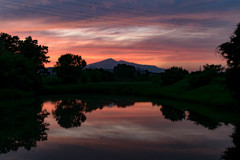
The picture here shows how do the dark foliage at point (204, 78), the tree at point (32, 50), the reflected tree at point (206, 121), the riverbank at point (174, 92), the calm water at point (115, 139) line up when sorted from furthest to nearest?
the tree at point (32, 50) → the dark foliage at point (204, 78) → the riverbank at point (174, 92) → the reflected tree at point (206, 121) → the calm water at point (115, 139)

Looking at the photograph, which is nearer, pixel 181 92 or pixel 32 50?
pixel 181 92

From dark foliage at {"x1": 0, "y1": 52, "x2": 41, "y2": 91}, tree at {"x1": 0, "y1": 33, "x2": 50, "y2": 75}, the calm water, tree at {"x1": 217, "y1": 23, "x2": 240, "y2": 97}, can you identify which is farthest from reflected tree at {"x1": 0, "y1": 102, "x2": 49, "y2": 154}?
tree at {"x1": 0, "y1": 33, "x2": 50, "y2": 75}

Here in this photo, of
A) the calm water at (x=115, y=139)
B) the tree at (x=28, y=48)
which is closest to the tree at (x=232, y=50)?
the calm water at (x=115, y=139)

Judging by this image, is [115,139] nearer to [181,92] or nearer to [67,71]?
[181,92]

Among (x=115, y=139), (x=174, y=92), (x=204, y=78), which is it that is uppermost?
(x=204, y=78)

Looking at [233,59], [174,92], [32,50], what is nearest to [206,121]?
[233,59]

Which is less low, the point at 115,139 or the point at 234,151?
the point at 234,151

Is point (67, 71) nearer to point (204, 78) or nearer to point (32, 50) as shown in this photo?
point (32, 50)

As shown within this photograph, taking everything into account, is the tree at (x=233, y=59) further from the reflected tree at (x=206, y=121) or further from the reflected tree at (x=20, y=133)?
the reflected tree at (x=20, y=133)

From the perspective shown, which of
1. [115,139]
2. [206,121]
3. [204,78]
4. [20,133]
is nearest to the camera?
[115,139]

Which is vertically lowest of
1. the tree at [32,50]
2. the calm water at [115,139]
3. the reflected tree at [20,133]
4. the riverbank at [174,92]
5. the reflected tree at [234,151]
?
the reflected tree at [20,133]

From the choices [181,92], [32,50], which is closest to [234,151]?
[181,92]

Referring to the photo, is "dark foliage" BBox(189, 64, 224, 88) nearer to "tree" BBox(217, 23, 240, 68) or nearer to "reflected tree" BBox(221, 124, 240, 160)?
"tree" BBox(217, 23, 240, 68)

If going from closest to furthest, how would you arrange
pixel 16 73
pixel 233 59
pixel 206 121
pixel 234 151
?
pixel 234 151 → pixel 206 121 → pixel 233 59 → pixel 16 73
